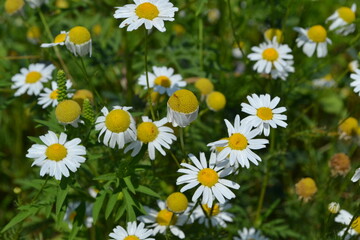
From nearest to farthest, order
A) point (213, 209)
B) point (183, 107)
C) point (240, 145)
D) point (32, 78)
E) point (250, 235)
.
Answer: point (183, 107) → point (240, 145) → point (213, 209) → point (250, 235) → point (32, 78)

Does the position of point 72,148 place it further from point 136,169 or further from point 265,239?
point 265,239

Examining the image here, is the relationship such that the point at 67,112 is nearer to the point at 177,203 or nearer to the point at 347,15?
the point at 177,203

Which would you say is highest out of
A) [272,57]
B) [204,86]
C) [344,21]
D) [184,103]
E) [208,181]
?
[344,21]

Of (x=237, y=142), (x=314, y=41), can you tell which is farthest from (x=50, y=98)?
(x=314, y=41)

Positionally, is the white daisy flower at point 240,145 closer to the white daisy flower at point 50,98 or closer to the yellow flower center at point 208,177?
the yellow flower center at point 208,177

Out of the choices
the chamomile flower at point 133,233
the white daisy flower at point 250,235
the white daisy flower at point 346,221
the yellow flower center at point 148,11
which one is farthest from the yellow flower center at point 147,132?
the white daisy flower at point 346,221
